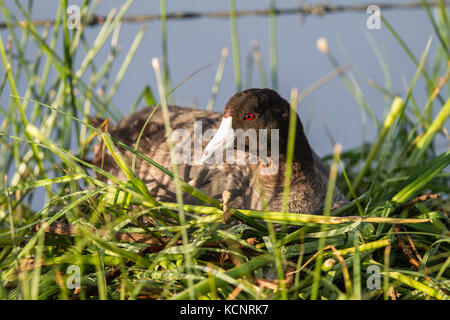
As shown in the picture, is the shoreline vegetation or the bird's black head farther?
the bird's black head

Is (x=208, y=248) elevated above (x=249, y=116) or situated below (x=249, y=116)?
below

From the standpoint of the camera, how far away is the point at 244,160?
1.69 metres

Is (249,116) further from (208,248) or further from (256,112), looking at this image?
(208,248)

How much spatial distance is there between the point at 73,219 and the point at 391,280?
2.59ft

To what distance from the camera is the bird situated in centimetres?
151

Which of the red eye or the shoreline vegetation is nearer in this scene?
the shoreline vegetation

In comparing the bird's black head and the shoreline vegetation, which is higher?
the bird's black head

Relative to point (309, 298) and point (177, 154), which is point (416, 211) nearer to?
point (309, 298)

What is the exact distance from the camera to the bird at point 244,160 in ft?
4.97

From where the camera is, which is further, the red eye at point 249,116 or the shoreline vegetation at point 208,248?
the red eye at point 249,116

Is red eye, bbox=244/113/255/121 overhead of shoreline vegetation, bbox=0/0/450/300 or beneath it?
overhead

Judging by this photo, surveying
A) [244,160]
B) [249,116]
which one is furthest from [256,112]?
[244,160]

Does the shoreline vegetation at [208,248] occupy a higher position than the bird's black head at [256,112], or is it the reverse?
the bird's black head at [256,112]
